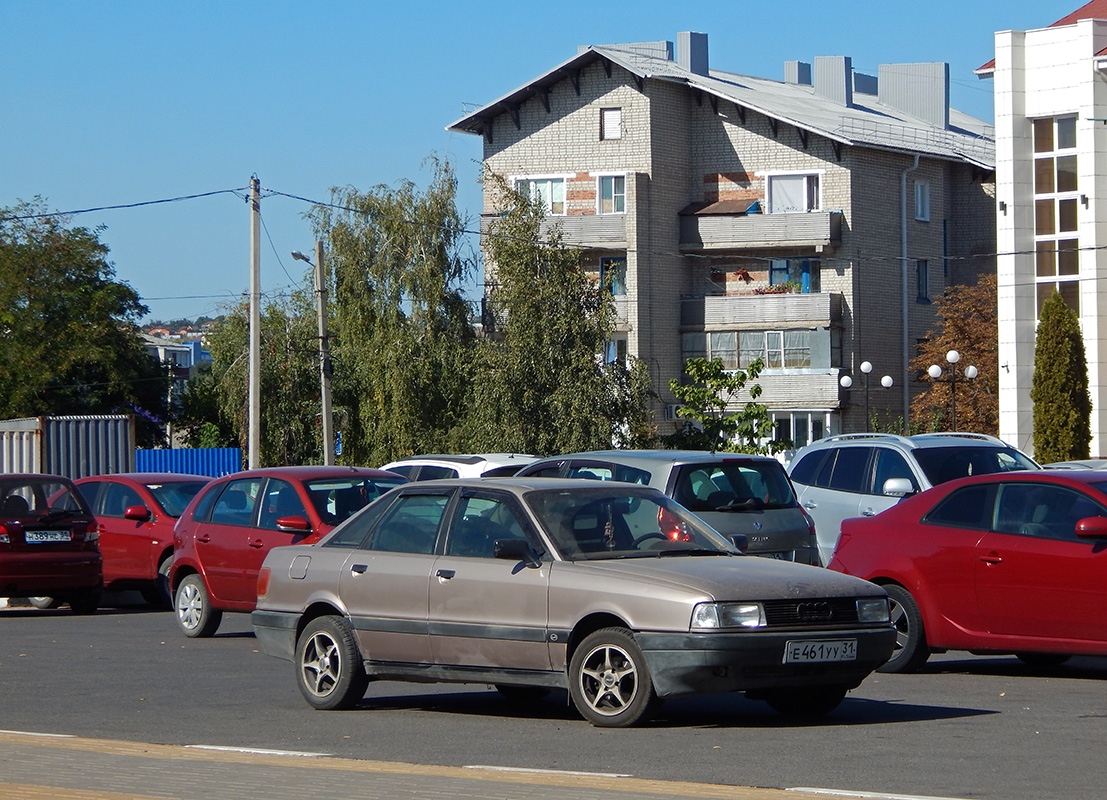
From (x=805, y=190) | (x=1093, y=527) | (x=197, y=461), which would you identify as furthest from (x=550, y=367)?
(x=1093, y=527)

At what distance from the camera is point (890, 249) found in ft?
213

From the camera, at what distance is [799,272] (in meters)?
63.5

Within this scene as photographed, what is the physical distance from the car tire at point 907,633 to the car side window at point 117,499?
11527 mm

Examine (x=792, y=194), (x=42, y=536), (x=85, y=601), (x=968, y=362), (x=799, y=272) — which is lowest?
(x=85, y=601)

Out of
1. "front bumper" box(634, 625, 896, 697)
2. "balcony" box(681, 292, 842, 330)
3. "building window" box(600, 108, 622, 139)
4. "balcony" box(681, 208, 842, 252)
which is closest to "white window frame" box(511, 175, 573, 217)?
"building window" box(600, 108, 622, 139)

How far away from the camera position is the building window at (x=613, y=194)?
2498 inches

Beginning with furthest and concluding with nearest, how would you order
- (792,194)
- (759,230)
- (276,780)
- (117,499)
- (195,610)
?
(792,194), (759,230), (117,499), (195,610), (276,780)

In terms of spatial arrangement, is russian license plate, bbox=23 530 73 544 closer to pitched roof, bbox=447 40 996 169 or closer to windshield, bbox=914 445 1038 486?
windshield, bbox=914 445 1038 486

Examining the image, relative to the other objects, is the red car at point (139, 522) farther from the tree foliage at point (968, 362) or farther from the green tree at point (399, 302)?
the tree foliage at point (968, 362)

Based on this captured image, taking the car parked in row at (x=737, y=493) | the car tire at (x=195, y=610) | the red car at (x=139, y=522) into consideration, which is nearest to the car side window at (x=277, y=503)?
the car tire at (x=195, y=610)

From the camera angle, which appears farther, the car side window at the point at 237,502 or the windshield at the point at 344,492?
the car side window at the point at 237,502

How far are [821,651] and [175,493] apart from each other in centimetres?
1332

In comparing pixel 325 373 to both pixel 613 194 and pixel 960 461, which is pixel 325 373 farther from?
pixel 960 461

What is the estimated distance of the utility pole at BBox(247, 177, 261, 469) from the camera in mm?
39094
